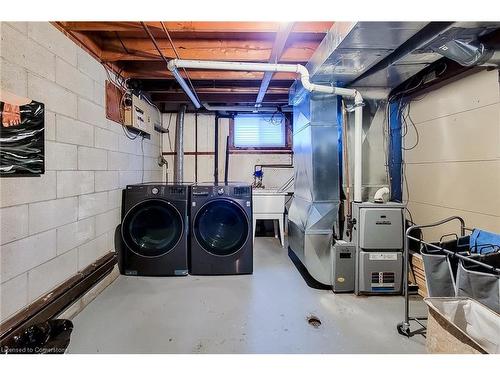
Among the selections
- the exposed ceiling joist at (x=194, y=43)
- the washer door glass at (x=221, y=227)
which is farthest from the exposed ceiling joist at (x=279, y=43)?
Answer: the washer door glass at (x=221, y=227)

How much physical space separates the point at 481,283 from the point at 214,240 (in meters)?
2.31

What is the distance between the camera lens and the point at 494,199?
2000mm

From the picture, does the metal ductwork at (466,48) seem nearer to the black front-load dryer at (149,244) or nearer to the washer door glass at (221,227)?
the washer door glass at (221,227)

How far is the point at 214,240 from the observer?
302cm

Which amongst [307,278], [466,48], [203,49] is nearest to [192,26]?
[203,49]

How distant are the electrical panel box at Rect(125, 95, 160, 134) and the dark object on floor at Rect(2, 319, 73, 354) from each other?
7.12ft

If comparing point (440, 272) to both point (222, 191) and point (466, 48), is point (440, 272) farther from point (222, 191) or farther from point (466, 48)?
point (222, 191)

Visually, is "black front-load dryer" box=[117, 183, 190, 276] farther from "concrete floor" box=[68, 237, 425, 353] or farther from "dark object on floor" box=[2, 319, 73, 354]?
"dark object on floor" box=[2, 319, 73, 354]

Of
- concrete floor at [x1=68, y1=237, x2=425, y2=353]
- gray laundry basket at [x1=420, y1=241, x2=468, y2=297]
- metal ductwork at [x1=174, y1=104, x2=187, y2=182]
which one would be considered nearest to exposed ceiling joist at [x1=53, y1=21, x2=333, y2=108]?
metal ductwork at [x1=174, y1=104, x2=187, y2=182]

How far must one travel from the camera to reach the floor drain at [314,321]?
1978mm

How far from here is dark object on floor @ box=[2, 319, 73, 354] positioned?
1398 millimetres

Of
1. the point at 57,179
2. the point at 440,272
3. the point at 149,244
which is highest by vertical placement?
the point at 57,179

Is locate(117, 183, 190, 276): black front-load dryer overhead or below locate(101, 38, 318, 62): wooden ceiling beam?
below

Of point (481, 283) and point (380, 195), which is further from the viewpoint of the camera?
point (380, 195)
